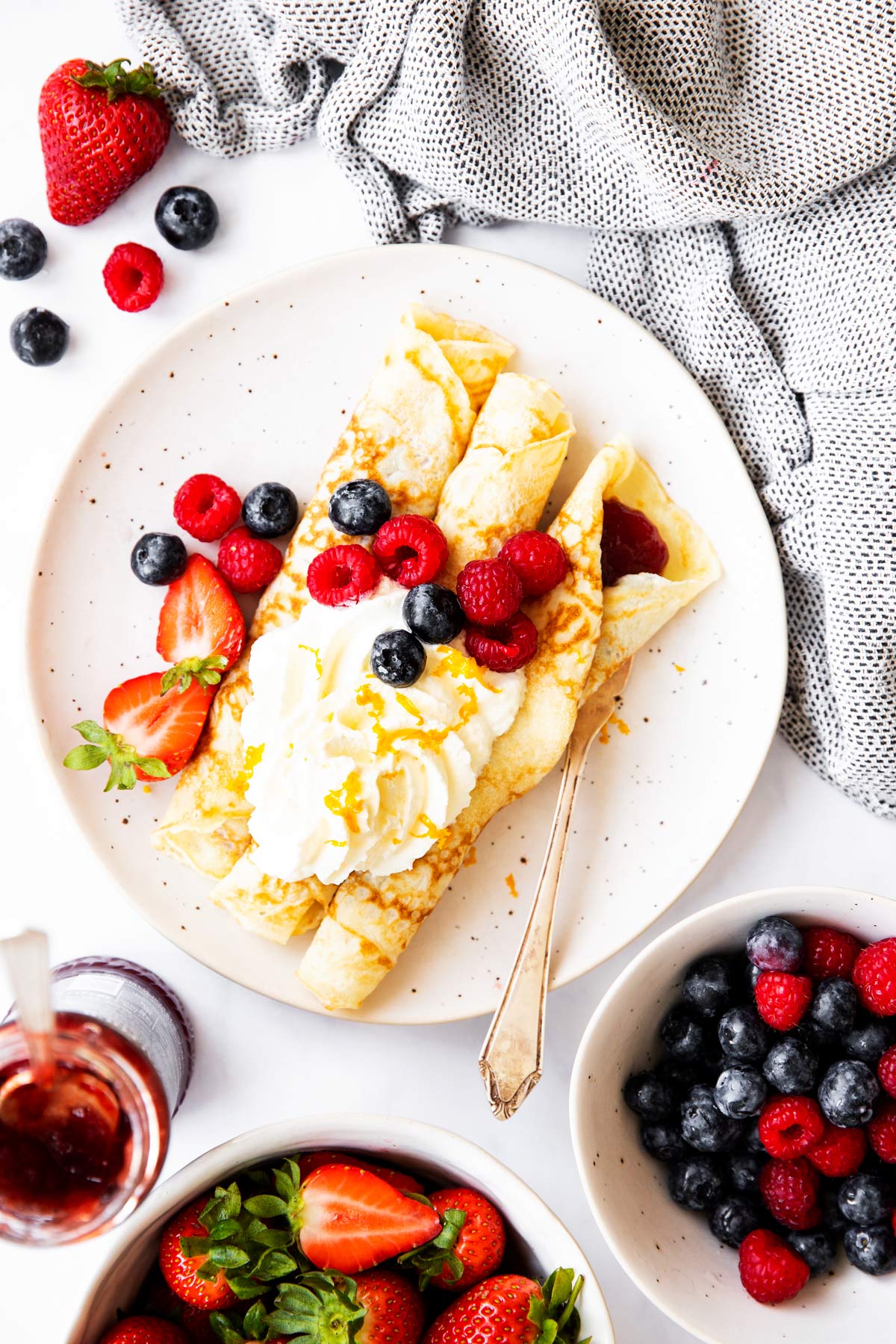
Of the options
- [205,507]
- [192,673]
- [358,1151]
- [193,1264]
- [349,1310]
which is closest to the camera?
[349,1310]

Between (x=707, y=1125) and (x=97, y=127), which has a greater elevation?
(x=97, y=127)

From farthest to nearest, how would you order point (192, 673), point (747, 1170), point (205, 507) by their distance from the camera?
point (205, 507) < point (192, 673) < point (747, 1170)

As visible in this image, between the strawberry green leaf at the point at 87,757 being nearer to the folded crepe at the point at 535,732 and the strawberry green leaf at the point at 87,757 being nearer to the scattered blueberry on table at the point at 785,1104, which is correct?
the folded crepe at the point at 535,732

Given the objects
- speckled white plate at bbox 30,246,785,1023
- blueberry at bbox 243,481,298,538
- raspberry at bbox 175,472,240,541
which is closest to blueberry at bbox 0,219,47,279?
speckled white plate at bbox 30,246,785,1023

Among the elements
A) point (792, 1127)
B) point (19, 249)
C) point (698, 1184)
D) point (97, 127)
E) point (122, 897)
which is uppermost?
point (97, 127)

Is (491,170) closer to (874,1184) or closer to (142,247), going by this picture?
(142,247)

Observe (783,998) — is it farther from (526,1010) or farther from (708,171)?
(708,171)

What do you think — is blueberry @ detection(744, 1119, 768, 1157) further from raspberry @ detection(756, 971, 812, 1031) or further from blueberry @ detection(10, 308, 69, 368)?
blueberry @ detection(10, 308, 69, 368)

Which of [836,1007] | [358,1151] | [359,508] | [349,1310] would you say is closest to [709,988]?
[836,1007]
